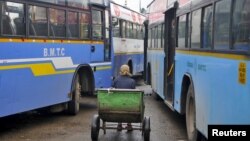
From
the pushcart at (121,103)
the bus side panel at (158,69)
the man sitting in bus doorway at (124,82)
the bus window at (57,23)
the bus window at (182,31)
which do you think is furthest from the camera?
the bus side panel at (158,69)

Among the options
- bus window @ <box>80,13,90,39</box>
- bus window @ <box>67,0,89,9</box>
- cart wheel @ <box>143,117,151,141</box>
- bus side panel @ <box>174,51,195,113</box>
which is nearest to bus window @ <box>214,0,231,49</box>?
bus side panel @ <box>174,51,195,113</box>

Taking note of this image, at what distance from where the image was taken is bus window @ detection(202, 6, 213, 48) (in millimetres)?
7066

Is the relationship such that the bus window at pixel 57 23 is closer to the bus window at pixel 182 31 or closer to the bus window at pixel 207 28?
the bus window at pixel 182 31

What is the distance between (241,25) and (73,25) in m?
6.85

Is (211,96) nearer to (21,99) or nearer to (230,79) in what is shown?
(230,79)

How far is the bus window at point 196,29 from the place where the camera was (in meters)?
7.88

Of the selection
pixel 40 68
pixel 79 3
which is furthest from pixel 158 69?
pixel 40 68

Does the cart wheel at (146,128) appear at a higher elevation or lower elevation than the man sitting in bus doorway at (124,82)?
lower

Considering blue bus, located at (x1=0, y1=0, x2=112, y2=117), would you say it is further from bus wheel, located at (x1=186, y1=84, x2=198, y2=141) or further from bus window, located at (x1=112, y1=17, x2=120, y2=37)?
bus window, located at (x1=112, y1=17, x2=120, y2=37)

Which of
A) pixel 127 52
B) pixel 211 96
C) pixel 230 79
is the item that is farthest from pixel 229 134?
pixel 127 52

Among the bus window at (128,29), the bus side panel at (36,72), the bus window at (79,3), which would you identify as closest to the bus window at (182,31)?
the bus side panel at (36,72)

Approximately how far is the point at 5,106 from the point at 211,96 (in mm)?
4021

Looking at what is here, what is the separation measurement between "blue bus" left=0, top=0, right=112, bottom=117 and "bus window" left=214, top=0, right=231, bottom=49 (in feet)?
13.1

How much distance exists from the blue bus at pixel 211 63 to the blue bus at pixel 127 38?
273 inches
